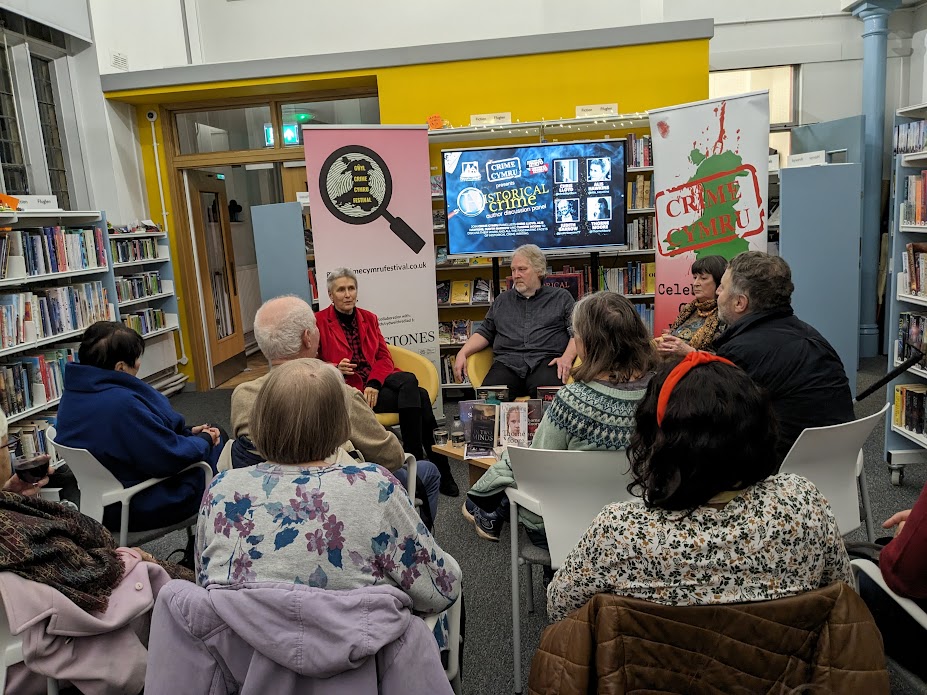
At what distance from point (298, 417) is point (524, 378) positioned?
3018 millimetres

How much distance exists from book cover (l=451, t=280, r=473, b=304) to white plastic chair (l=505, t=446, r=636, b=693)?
13.2ft

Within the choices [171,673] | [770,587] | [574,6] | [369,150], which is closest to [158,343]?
[369,150]

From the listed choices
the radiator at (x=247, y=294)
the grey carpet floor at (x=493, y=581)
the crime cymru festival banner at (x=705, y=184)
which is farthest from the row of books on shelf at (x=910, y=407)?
the radiator at (x=247, y=294)

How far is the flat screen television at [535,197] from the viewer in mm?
5246

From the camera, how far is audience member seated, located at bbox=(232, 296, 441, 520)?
240 cm

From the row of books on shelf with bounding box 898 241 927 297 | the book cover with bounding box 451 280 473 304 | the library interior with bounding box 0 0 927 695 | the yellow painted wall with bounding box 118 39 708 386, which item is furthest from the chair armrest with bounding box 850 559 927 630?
the yellow painted wall with bounding box 118 39 708 386

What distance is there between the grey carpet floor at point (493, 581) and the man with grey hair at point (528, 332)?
2.24ft

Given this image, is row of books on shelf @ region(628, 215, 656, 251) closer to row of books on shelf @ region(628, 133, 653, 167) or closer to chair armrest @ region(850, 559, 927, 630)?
row of books on shelf @ region(628, 133, 653, 167)

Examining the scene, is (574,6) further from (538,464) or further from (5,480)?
(5,480)

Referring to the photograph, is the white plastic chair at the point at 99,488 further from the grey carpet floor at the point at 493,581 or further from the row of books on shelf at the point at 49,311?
the row of books on shelf at the point at 49,311

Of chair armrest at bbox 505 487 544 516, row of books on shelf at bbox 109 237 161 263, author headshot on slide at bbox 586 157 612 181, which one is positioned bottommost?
chair armrest at bbox 505 487 544 516

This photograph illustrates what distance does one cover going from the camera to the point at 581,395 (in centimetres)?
216

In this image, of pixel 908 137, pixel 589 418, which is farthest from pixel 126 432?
pixel 908 137

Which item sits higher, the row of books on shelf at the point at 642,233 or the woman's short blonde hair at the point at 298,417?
the row of books on shelf at the point at 642,233
